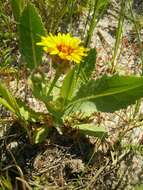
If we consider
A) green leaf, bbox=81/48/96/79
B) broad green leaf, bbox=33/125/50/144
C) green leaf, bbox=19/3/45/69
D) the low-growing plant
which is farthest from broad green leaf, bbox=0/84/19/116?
green leaf, bbox=81/48/96/79

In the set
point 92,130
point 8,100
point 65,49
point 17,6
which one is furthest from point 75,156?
point 17,6

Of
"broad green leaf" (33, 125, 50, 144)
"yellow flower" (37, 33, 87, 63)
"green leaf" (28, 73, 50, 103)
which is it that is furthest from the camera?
"broad green leaf" (33, 125, 50, 144)

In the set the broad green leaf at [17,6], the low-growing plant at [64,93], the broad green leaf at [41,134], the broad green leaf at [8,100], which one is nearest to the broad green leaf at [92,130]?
the low-growing plant at [64,93]

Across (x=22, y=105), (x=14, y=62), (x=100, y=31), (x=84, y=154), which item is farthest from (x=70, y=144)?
(x=100, y=31)

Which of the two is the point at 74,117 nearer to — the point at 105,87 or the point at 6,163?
the point at 105,87

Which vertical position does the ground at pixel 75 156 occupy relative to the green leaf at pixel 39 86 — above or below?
below

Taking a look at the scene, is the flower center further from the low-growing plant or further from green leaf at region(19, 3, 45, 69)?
green leaf at region(19, 3, 45, 69)

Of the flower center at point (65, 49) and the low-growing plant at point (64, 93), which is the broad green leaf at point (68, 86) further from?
the flower center at point (65, 49)
